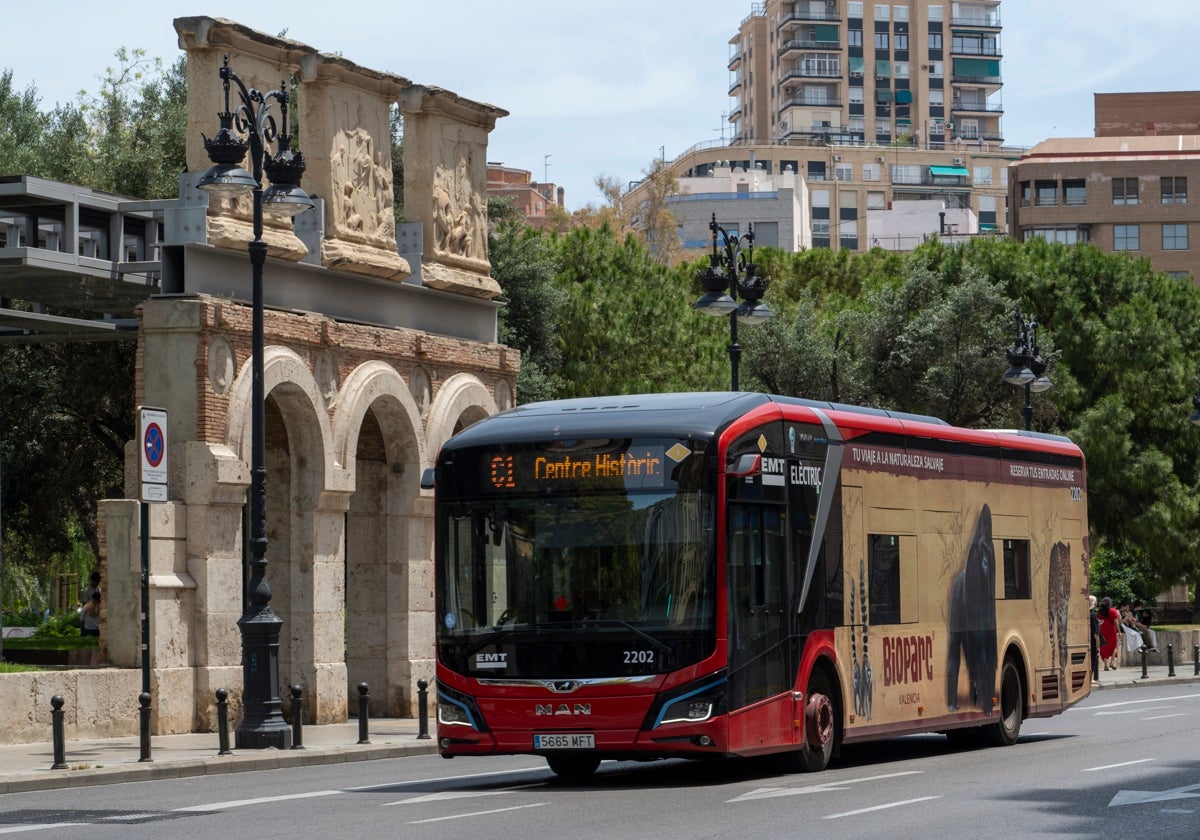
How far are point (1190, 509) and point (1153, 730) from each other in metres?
29.1

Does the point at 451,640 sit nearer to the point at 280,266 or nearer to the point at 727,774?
the point at 727,774

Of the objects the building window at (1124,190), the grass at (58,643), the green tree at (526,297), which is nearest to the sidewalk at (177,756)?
the grass at (58,643)

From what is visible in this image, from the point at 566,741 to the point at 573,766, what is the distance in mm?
1990

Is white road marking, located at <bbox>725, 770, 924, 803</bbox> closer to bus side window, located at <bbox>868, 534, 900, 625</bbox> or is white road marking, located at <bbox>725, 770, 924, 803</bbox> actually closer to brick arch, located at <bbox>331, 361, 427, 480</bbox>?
bus side window, located at <bbox>868, 534, 900, 625</bbox>

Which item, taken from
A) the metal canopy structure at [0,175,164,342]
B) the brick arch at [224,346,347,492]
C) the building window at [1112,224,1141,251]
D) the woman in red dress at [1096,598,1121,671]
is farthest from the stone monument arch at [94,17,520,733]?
the building window at [1112,224,1141,251]

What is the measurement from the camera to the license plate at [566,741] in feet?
54.4

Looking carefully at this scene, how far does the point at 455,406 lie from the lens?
99.1 ft

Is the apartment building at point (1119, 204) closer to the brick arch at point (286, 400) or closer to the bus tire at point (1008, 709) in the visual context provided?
the brick arch at point (286, 400)

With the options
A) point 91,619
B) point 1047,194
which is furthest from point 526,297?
point 1047,194

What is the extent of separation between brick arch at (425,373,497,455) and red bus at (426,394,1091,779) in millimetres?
11024

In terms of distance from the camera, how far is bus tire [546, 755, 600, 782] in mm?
18422

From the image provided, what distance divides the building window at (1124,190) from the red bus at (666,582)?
325ft

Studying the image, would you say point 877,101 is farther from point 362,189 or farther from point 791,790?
point 791,790

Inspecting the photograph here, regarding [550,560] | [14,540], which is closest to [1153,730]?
[550,560]
